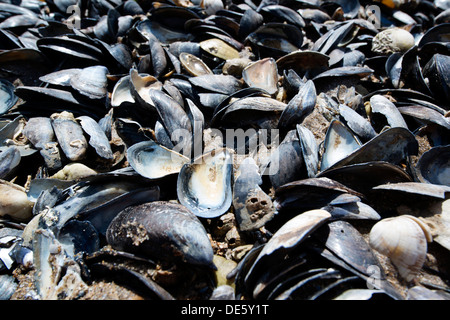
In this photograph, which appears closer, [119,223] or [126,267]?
[126,267]

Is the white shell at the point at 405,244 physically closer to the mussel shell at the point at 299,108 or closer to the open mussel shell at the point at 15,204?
the mussel shell at the point at 299,108

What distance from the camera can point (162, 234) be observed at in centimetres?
170

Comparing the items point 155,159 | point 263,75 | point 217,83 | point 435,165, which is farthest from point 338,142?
point 155,159

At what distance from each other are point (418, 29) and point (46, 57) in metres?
4.58

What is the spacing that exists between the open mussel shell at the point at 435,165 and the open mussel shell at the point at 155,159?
5.97ft

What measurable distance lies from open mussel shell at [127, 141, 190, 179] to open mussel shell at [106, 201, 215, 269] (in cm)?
33

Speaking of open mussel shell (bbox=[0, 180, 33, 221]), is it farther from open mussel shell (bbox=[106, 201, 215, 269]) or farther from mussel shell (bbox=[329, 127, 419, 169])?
mussel shell (bbox=[329, 127, 419, 169])

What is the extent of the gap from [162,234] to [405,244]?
1.40 m

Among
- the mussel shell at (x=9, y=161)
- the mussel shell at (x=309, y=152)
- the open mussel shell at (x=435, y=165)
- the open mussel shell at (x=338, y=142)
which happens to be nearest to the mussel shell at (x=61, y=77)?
the mussel shell at (x=9, y=161)

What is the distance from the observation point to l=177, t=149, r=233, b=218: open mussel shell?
6.69 feet

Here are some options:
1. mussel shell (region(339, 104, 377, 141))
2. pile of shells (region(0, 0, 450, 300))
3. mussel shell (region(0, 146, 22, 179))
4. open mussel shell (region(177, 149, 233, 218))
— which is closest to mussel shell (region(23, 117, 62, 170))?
pile of shells (region(0, 0, 450, 300))
